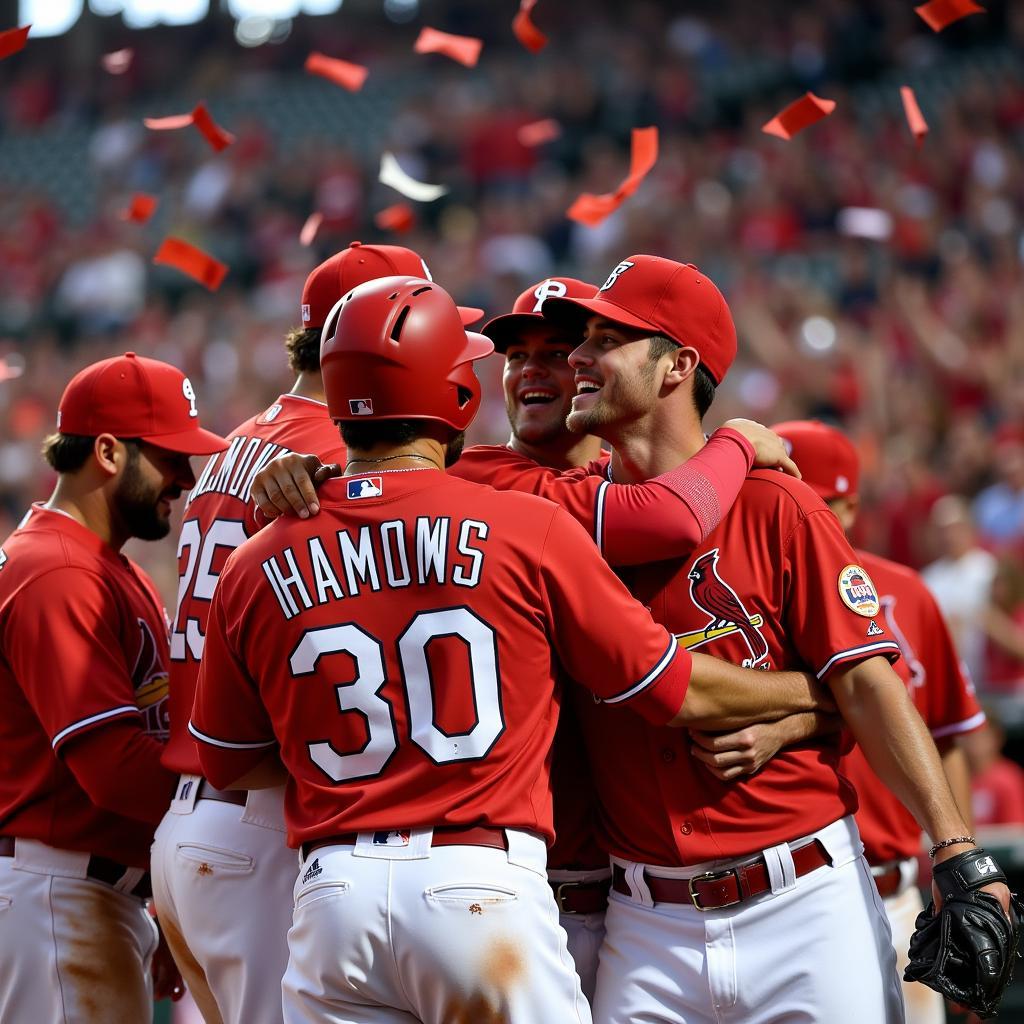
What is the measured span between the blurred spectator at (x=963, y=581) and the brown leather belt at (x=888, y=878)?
3.36 metres

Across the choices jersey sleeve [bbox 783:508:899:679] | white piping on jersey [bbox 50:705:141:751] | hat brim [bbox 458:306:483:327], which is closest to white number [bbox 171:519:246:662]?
white piping on jersey [bbox 50:705:141:751]

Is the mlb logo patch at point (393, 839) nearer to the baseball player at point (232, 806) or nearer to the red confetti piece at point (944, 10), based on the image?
the baseball player at point (232, 806)

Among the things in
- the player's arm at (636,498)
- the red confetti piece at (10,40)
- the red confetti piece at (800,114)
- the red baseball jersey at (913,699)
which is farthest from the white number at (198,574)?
the red confetti piece at (800,114)

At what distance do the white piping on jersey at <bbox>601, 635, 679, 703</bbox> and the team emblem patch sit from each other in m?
0.47

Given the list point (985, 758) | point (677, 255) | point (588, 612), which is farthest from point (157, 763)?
point (677, 255)

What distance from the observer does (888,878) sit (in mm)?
4227

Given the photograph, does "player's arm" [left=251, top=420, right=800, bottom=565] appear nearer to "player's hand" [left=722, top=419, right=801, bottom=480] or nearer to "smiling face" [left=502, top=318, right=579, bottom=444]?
"player's hand" [left=722, top=419, right=801, bottom=480]

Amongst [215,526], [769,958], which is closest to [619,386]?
[215,526]

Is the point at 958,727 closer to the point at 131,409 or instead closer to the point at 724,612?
the point at 724,612

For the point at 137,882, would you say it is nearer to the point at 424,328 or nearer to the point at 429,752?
the point at 429,752

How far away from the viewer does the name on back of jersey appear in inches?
110

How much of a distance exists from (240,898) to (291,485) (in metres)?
1.01

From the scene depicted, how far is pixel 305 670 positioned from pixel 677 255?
Answer: 9153 millimetres

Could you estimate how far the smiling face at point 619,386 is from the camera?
3.30 m
